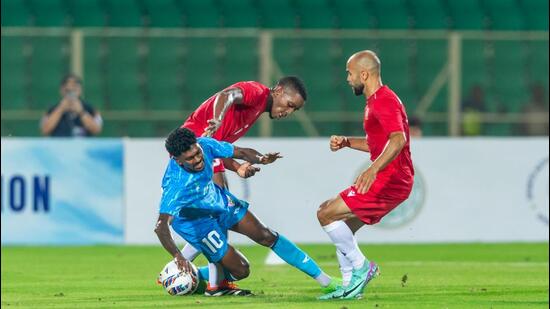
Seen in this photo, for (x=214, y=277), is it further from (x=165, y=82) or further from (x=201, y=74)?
(x=165, y=82)

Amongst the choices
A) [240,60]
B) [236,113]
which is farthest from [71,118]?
[236,113]

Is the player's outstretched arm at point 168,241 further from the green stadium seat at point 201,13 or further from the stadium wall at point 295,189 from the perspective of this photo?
the green stadium seat at point 201,13

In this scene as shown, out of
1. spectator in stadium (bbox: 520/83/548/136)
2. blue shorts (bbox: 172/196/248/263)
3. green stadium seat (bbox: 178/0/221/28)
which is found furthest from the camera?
green stadium seat (bbox: 178/0/221/28)

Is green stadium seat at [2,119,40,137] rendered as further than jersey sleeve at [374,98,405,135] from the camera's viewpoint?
Yes

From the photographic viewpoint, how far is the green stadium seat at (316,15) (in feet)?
62.2

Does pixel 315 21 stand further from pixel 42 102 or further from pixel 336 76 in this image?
pixel 42 102

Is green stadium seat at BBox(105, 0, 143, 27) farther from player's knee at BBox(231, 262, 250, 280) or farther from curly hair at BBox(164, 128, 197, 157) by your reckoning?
curly hair at BBox(164, 128, 197, 157)

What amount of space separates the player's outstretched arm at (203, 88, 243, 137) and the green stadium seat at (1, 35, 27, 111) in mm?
6797

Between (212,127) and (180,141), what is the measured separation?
100 centimetres

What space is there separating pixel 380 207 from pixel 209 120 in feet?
4.75

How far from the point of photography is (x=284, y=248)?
967 centimetres

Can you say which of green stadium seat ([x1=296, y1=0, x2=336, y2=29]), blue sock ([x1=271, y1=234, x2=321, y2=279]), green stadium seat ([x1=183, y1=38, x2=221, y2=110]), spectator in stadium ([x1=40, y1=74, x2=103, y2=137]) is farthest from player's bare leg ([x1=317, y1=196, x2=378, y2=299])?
green stadium seat ([x1=296, y1=0, x2=336, y2=29])

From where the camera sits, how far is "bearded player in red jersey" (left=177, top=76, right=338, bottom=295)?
9656mm

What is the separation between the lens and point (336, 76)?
56.6 feet
